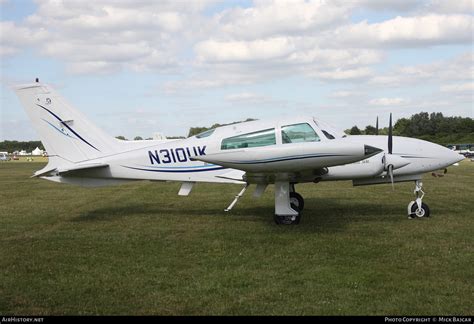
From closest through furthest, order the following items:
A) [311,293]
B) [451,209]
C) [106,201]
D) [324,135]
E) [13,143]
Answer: [311,293] → [324,135] → [451,209] → [106,201] → [13,143]

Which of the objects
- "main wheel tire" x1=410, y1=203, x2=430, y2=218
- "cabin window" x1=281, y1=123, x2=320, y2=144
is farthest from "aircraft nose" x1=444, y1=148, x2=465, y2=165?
"cabin window" x1=281, y1=123, x2=320, y2=144

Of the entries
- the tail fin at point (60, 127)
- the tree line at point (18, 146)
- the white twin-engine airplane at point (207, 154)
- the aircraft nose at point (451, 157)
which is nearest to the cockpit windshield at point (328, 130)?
the white twin-engine airplane at point (207, 154)

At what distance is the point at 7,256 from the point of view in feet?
24.7

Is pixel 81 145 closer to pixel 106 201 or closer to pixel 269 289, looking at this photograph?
pixel 106 201

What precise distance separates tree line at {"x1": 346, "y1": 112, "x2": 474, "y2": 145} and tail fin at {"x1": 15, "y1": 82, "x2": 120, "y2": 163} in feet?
336

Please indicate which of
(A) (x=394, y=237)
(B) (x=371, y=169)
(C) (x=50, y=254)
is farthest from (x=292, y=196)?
(C) (x=50, y=254)

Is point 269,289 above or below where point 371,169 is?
below

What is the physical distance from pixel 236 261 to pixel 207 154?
3196 mm

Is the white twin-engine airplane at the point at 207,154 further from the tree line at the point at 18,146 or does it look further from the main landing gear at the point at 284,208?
the tree line at the point at 18,146

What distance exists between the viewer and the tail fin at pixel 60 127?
36.6 ft

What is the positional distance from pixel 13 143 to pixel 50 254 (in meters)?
204

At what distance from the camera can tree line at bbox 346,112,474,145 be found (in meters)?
110

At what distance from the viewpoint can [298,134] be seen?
32.5 feet
